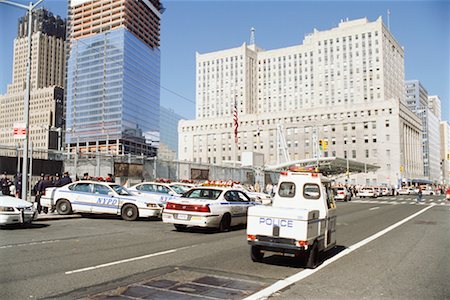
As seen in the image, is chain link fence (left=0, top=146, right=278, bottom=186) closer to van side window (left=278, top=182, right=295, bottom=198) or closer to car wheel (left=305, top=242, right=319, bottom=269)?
van side window (left=278, top=182, right=295, bottom=198)

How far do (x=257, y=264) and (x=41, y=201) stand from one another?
12345 mm

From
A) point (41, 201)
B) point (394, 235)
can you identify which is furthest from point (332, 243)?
point (41, 201)

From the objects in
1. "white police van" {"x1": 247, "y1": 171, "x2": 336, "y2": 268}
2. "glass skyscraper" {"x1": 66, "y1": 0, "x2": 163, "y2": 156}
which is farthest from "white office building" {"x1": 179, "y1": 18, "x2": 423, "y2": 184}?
"white police van" {"x1": 247, "y1": 171, "x2": 336, "y2": 268}

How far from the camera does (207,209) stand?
1312cm

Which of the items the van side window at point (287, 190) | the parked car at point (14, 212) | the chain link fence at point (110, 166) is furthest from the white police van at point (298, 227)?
the chain link fence at point (110, 166)

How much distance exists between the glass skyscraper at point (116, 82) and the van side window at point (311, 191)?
456ft

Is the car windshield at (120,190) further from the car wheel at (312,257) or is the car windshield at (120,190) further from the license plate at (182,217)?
the car wheel at (312,257)

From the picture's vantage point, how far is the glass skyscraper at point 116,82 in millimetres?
145375

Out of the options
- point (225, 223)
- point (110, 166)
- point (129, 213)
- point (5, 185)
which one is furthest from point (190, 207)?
point (110, 166)

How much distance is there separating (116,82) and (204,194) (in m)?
154

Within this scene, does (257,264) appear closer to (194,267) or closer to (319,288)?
(194,267)

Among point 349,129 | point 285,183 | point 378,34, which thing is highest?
point 378,34

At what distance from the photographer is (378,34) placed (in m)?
140

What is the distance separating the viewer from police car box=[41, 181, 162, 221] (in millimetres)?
16812
